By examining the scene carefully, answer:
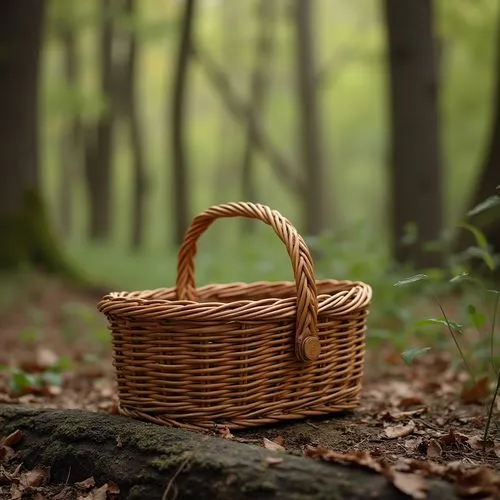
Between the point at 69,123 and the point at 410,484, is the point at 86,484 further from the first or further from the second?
the point at 69,123

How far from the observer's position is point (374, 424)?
265 cm

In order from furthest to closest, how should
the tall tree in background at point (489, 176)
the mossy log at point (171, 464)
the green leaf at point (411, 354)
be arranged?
1. the tall tree in background at point (489, 176)
2. the green leaf at point (411, 354)
3. the mossy log at point (171, 464)

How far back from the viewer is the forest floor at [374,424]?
2.22 m

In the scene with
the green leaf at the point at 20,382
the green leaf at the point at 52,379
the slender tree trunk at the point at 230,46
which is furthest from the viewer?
the slender tree trunk at the point at 230,46

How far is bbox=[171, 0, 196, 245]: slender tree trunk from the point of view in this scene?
11617 millimetres

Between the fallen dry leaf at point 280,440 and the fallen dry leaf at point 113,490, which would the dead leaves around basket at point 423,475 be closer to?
the fallen dry leaf at point 280,440

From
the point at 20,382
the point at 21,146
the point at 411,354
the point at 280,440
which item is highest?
the point at 21,146

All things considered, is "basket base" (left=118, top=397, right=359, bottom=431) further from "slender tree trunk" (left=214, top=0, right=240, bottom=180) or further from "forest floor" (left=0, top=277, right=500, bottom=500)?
"slender tree trunk" (left=214, top=0, right=240, bottom=180)

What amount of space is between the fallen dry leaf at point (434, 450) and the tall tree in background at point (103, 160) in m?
13.3

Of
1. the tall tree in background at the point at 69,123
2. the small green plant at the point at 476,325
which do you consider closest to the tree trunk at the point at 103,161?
the tall tree in background at the point at 69,123

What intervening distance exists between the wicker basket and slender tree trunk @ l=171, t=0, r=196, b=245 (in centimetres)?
964

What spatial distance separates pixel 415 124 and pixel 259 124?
1162 cm

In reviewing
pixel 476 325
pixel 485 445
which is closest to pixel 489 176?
pixel 476 325

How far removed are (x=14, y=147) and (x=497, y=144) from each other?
5.00 m
